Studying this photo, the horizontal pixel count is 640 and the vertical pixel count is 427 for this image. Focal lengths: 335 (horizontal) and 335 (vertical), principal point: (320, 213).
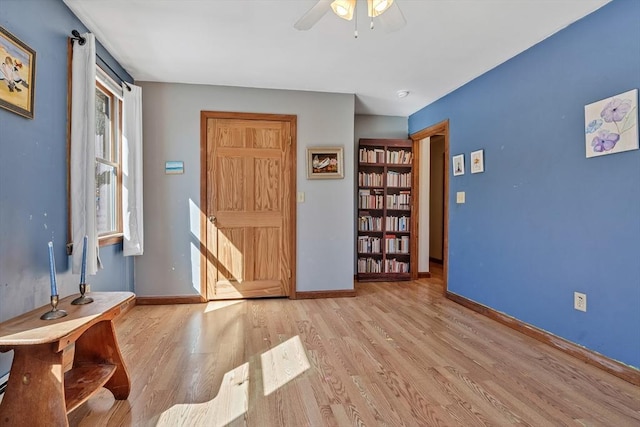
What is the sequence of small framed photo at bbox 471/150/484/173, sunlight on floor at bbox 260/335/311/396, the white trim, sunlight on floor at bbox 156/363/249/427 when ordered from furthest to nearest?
small framed photo at bbox 471/150/484/173
the white trim
sunlight on floor at bbox 260/335/311/396
sunlight on floor at bbox 156/363/249/427

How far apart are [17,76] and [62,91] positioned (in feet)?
1.50

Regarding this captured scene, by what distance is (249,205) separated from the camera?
145 inches

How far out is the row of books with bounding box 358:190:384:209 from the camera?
183 inches

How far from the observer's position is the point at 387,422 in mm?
1576

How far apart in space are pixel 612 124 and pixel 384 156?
9.05 ft

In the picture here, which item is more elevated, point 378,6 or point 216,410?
point 378,6

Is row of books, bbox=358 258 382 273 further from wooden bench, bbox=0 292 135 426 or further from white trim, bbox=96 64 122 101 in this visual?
wooden bench, bbox=0 292 135 426

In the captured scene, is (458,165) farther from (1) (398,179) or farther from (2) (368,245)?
(2) (368,245)

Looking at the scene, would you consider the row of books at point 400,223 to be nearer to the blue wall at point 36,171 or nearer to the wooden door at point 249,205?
the wooden door at point 249,205

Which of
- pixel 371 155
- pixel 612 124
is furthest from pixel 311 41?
pixel 371 155

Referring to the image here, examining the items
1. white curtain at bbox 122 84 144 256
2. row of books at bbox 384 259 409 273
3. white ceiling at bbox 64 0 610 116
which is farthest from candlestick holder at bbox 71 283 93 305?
row of books at bbox 384 259 409 273

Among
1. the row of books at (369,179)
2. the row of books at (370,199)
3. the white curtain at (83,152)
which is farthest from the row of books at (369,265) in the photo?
the white curtain at (83,152)

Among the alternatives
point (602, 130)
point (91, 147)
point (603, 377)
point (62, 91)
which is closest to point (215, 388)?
point (91, 147)

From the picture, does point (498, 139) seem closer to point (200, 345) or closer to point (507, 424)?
point (507, 424)
